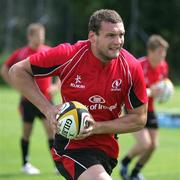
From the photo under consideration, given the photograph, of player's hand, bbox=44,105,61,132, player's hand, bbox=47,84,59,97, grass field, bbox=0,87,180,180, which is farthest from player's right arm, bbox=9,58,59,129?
player's hand, bbox=47,84,59,97

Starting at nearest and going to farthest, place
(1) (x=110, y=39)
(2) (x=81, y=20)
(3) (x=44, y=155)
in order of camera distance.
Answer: (1) (x=110, y=39) → (3) (x=44, y=155) → (2) (x=81, y=20)

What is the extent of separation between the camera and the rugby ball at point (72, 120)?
20.2 feet

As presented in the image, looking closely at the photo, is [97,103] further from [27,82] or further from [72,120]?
[27,82]

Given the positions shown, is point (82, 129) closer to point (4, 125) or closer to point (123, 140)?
point (123, 140)

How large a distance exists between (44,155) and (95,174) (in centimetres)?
754

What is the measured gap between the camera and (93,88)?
6449 mm

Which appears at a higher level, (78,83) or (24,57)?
(78,83)

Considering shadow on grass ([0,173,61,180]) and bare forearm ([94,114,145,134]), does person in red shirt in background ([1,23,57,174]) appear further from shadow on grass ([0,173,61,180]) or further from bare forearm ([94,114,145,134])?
bare forearm ([94,114,145,134])

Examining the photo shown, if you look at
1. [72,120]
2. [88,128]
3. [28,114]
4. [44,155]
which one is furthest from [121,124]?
[44,155]

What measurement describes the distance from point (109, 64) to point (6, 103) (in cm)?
1959

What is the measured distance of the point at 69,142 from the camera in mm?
6504

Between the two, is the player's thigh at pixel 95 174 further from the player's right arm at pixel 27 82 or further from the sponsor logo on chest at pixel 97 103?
the player's right arm at pixel 27 82

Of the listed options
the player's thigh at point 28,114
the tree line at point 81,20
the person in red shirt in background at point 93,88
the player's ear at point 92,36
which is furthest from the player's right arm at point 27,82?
the tree line at point 81,20

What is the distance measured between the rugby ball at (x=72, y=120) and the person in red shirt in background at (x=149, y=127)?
14.9ft
